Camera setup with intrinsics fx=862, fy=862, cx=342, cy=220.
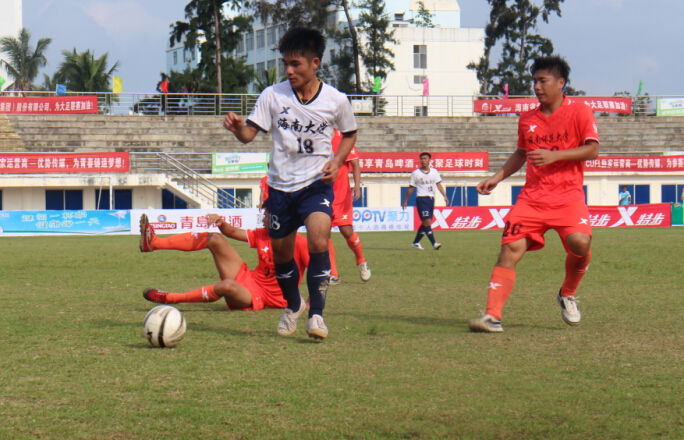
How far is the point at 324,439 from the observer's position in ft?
11.8

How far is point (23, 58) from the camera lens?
70.5 meters

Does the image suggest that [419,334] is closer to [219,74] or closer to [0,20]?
[219,74]

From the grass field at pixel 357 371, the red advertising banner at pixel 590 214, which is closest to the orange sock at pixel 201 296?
the grass field at pixel 357 371

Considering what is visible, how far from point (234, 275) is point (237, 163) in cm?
3197

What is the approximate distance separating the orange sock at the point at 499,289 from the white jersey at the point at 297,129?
5.42 feet

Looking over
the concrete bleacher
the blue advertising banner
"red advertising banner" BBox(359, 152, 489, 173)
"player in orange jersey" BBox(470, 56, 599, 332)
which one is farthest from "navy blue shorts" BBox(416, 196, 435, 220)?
the concrete bleacher

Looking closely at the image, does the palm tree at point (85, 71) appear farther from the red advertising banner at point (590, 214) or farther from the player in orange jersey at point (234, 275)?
the player in orange jersey at point (234, 275)

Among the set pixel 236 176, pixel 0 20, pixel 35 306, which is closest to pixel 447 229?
pixel 236 176

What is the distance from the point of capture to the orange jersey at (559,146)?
674 cm

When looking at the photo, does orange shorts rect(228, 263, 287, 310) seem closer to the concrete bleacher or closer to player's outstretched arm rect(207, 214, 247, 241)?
player's outstretched arm rect(207, 214, 247, 241)

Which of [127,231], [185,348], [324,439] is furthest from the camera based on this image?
[127,231]

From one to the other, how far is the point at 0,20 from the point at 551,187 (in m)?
78.2

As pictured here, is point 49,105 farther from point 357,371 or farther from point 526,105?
point 357,371

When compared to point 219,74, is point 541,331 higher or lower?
lower
